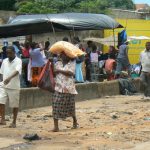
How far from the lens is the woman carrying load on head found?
8.72 metres

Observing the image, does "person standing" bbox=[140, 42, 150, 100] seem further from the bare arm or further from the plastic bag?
the bare arm

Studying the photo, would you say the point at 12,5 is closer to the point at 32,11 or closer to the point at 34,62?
the point at 32,11

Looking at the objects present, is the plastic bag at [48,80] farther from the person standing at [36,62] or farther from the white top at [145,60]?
the person standing at [36,62]

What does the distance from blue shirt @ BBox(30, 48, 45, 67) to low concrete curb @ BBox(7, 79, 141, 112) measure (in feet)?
4.48

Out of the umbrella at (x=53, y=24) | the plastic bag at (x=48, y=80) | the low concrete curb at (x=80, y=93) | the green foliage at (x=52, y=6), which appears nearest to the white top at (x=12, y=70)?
the plastic bag at (x=48, y=80)

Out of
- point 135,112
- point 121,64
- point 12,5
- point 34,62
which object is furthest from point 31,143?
point 12,5

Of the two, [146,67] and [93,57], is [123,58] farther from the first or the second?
[146,67]

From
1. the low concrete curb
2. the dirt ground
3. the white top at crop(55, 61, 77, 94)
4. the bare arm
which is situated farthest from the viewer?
the low concrete curb

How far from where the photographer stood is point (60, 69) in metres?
8.74

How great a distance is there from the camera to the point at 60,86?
28.6 feet

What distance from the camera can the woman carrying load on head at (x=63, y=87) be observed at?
8.72m

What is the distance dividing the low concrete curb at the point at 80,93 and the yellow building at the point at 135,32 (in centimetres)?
765

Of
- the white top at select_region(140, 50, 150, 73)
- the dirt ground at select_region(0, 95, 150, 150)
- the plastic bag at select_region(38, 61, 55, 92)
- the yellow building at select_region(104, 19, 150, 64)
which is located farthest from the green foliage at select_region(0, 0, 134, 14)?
the plastic bag at select_region(38, 61, 55, 92)

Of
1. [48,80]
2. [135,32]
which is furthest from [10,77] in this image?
[135,32]
